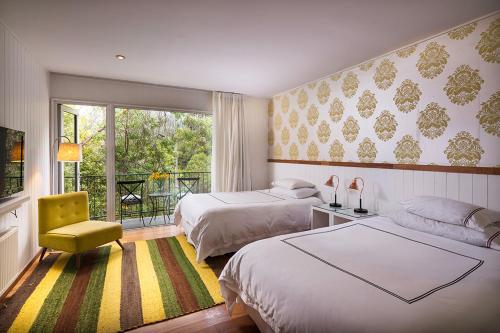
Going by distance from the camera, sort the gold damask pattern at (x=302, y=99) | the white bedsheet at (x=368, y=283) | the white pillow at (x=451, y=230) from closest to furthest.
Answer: the white bedsheet at (x=368, y=283) < the white pillow at (x=451, y=230) < the gold damask pattern at (x=302, y=99)

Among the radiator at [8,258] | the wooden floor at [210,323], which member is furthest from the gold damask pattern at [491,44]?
the radiator at [8,258]

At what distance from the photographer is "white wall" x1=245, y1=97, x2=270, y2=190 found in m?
5.22

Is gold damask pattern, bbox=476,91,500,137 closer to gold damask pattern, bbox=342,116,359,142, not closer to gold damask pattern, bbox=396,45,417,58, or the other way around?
gold damask pattern, bbox=396,45,417,58

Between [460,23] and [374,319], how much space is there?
8.94 ft

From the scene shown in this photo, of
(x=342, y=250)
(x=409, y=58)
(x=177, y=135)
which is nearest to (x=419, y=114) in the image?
(x=409, y=58)

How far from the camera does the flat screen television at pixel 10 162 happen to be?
2.21 metres

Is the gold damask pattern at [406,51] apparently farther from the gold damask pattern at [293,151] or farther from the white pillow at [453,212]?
the gold damask pattern at [293,151]

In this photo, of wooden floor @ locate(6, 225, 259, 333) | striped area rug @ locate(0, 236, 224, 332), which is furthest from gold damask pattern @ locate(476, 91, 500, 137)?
striped area rug @ locate(0, 236, 224, 332)

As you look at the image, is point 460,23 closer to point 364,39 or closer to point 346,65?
point 364,39

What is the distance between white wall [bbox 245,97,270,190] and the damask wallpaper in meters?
1.35

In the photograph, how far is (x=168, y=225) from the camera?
4.76 meters

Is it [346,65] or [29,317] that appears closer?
[29,317]

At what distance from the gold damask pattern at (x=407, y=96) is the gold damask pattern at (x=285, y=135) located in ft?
6.83

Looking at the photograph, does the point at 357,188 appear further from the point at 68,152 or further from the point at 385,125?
the point at 68,152
